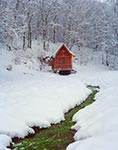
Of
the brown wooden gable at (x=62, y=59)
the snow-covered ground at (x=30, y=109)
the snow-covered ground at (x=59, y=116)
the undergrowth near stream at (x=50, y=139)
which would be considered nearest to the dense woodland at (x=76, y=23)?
the brown wooden gable at (x=62, y=59)

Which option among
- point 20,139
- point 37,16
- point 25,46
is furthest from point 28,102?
point 37,16

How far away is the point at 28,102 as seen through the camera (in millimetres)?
18375

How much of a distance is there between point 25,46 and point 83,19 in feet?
53.9

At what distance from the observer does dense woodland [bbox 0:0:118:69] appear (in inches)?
2233

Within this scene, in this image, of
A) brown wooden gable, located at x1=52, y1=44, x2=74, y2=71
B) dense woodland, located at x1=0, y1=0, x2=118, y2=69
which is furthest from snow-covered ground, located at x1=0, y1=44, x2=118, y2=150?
dense woodland, located at x1=0, y1=0, x2=118, y2=69

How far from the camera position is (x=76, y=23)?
2525 inches

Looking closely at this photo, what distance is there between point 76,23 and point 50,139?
173ft

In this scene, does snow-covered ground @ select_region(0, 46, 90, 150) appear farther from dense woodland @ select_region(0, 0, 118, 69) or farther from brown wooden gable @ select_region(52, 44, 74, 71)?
dense woodland @ select_region(0, 0, 118, 69)

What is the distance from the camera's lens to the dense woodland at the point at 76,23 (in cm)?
5671

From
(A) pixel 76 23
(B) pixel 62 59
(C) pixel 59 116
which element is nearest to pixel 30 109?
(C) pixel 59 116

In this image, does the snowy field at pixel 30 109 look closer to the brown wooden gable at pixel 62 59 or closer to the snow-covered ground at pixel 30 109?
the snow-covered ground at pixel 30 109

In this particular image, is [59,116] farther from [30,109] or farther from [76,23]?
[76,23]

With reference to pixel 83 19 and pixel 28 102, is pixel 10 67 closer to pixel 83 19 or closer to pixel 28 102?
pixel 28 102

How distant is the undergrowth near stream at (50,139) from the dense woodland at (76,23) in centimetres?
3741
